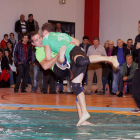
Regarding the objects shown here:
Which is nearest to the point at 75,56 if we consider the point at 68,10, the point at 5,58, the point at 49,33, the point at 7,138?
the point at 49,33

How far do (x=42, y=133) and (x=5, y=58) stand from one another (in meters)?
6.85

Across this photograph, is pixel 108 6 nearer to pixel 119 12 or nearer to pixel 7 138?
pixel 119 12

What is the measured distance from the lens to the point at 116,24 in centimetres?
1212

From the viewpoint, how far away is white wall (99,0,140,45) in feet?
37.1

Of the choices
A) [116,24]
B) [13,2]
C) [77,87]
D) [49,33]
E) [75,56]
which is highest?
[13,2]

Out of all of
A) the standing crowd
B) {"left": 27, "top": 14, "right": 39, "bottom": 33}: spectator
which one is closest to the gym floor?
the standing crowd

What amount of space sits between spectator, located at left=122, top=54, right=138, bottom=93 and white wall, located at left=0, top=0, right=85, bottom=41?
228 inches

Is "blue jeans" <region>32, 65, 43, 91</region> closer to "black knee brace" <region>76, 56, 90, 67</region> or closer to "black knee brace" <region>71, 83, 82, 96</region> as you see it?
"black knee brace" <region>71, 83, 82, 96</region>

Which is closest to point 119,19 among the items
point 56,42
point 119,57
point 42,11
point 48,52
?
point 42,11

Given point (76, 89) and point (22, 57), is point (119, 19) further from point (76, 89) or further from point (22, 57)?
point (76, 89)

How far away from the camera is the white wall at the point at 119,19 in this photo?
37.1 feet

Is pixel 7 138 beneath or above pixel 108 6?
beneath

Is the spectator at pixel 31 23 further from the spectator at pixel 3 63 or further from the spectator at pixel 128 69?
the spectator at pixel 128 69

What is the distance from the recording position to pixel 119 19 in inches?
472
